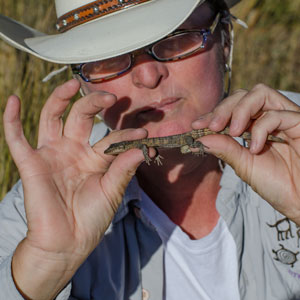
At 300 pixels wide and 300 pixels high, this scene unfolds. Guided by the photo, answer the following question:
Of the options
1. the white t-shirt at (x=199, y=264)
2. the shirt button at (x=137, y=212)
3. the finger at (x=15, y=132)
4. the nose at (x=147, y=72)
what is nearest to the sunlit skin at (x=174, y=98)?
the nose at (x=147, y=72)

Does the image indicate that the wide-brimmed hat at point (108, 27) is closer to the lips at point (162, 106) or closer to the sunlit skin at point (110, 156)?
the sunlit skin at point (110, 156)

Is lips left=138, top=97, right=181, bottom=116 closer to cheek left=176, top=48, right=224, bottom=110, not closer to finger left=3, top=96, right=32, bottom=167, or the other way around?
cheek left=176, top=48, right=224, bottom=110

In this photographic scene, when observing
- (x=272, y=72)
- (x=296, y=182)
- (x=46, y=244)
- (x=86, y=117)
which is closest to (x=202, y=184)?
(x=296, y=182)

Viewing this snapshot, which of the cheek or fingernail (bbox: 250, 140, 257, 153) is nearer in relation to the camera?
fingernail (bbox: 250, 140, 257, 153)

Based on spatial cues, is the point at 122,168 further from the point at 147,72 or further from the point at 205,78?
the point at 205,78

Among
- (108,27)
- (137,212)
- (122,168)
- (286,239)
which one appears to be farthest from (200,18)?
(286,239)

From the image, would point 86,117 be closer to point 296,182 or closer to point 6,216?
point 6,216

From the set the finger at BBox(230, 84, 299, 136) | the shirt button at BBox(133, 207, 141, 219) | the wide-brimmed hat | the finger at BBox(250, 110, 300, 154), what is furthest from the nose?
the shirt button at BBox(133, 207, 141, 219)
